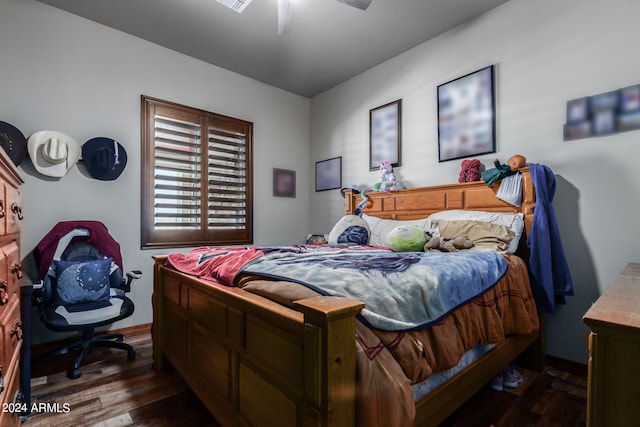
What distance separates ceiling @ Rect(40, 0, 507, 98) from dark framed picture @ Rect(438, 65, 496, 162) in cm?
56

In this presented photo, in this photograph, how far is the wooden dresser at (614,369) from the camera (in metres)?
0.67

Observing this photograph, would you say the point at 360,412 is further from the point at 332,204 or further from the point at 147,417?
the point at 332,204

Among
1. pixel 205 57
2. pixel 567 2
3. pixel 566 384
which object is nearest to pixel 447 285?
pixel 566 384

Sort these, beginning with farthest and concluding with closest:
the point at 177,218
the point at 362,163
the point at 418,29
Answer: the point at 362,163 → the point at 177,218 → the point at 418,29

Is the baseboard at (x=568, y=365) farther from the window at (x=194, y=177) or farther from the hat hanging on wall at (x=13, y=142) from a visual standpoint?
the hat hanging on wall at (x=13, y=142)

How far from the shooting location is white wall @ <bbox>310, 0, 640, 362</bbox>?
6.59 feet

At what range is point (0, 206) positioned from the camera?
1219 millimetres

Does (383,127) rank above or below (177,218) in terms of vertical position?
above

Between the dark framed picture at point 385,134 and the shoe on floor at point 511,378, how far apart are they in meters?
2.07

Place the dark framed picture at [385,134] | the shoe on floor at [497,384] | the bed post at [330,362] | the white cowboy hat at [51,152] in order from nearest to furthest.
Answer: the bed post at [330,362] → the shoe on floor at [497,384] → the white cowboy hat at [51,152] → the dark framed picture at [385,134]

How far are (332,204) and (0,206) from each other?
316cm

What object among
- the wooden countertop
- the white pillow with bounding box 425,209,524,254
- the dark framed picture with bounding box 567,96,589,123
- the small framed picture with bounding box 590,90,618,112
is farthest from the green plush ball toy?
the small framed picture with bounding box 590,90,618,112

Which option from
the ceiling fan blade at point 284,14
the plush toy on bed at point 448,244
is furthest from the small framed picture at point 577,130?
the ceiling fan blade at point 284,14

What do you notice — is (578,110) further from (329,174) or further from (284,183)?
(284,183)
